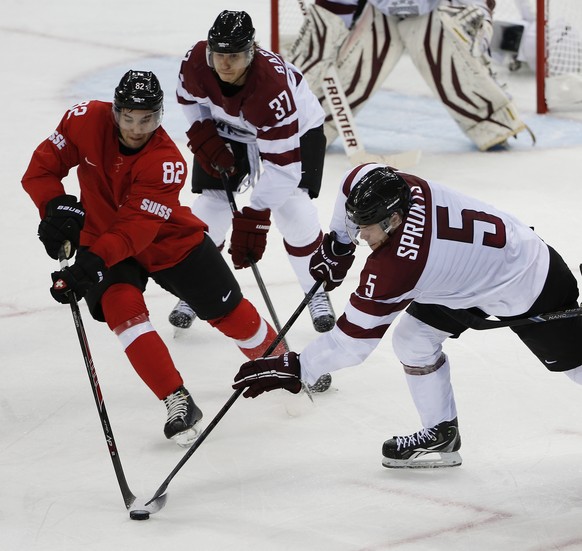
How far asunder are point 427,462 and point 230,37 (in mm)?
1293

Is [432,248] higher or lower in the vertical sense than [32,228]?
higher

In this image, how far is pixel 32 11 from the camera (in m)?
8.50

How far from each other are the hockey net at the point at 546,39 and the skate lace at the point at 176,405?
3587mm

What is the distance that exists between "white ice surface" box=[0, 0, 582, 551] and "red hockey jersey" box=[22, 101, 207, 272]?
52 cm

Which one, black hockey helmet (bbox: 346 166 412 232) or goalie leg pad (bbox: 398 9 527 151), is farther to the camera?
goalie leg pad (bbox: 398 9 527 151)

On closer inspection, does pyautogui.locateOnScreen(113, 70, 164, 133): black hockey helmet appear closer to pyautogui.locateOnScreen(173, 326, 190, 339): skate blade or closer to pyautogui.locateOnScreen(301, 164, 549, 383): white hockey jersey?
pyautogui.locateOnScreen(301, 164, 549, 383): white hockey jersey

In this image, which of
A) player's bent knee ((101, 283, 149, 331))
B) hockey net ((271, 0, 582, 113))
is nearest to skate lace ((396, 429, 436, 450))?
player's bent knee ((101, 283, 149, 331))

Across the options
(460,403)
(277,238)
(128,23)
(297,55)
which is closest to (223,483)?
(460,403)

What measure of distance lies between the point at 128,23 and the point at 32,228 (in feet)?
13.0

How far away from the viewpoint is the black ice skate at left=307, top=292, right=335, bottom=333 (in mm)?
3605

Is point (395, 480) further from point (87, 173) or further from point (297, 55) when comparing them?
point (297, 55)

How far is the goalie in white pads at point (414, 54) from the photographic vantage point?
18.1ft

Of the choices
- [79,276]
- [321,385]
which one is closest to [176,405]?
[79,276]

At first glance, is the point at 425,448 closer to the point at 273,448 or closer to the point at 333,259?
the point at 273,448
